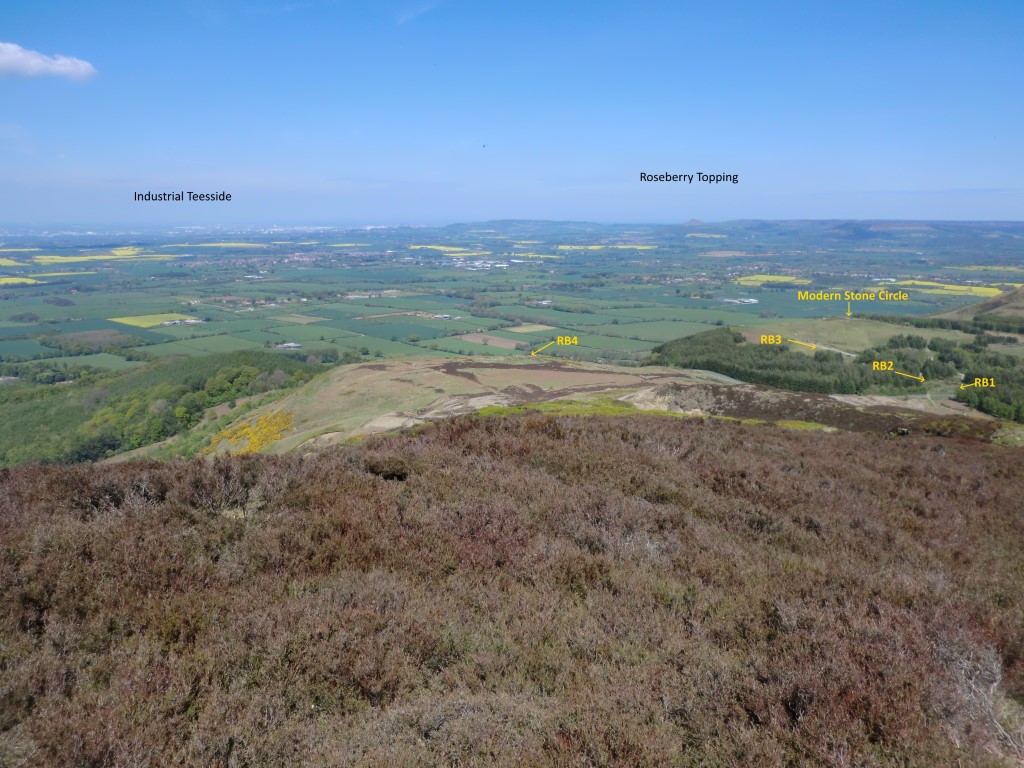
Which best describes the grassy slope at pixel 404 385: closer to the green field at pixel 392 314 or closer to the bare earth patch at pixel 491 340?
the green field at pixel 392 314

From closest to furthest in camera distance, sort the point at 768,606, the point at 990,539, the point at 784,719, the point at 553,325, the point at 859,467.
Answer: the point at 784,719, the point at 768,606, the point at 990,539, the point at 859,467, the point at 553,325

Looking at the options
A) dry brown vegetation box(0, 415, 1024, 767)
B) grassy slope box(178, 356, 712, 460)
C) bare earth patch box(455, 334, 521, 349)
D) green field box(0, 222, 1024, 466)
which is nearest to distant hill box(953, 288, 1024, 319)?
green field box(0, 222, 1024, 466)

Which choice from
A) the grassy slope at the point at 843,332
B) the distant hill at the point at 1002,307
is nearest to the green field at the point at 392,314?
the grassy slope at the point at 843,332

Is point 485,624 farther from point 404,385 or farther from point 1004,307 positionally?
point 1004,307

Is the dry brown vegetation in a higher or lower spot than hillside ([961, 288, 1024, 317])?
higher

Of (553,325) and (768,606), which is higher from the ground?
(768,606)

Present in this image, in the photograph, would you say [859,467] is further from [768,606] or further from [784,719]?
[784,719]

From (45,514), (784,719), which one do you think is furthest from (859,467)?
(45,514)

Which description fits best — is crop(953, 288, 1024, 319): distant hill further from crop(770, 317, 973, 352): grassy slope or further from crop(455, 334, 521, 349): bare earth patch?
crop(455, 334, 521, 349): bare earth patch

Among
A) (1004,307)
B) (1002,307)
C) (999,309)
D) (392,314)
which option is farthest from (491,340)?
(1004,307)
